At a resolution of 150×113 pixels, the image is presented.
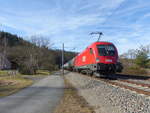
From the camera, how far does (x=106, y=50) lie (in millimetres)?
19125

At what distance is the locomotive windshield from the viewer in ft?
62.0

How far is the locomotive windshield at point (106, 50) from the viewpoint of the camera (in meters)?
18.9

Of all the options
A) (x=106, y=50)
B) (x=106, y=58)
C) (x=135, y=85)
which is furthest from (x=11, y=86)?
(x=135, y=85)

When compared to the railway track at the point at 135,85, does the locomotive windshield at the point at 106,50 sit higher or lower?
higher

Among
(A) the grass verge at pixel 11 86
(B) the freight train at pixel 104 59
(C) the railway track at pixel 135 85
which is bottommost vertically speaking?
(A) the grass verge at pixel 11 86

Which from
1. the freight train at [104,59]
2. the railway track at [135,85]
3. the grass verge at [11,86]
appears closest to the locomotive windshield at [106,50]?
the freight train at [104,59]

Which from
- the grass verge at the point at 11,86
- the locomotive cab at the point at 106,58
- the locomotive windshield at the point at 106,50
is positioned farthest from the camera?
the locomotive windshield at the point at 106,50

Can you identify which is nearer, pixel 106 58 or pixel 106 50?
pixel 106 58

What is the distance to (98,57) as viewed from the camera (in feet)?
61.2

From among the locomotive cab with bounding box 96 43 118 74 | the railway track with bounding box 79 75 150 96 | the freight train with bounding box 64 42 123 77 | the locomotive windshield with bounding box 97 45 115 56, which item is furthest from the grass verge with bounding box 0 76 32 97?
the locomotive windshield with bounding box 97 45 115 56

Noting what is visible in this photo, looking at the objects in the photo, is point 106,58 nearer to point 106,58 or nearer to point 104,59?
point 106,58

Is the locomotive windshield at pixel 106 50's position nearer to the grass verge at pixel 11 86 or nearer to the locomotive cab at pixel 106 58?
the locomotive cab at pixel 106 58

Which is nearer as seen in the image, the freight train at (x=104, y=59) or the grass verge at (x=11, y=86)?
the grass verge at (x=11, y=86)

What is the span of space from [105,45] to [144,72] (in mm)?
16203
